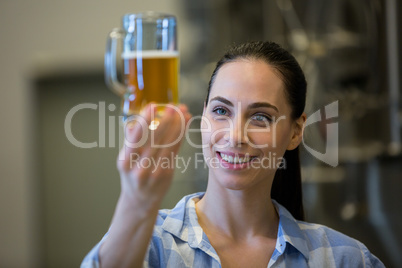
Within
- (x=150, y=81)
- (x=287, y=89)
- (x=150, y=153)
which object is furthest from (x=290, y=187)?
(x=150, y=153)

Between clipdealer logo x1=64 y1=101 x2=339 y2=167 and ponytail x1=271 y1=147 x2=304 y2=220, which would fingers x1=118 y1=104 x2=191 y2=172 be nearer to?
clipdealer logo x1=64 y1=101 x2=339 y2=167

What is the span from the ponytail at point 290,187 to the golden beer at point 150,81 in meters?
0.44

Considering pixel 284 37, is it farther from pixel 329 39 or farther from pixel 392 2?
pixel 392 2

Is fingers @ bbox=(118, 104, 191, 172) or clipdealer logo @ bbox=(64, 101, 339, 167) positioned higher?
fingers @ bbox=(118, 104, 191, 172)

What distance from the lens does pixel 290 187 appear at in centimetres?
149

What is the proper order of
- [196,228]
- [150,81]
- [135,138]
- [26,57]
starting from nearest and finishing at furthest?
[135,138] → [150,81] → [196,228] → [26,57]

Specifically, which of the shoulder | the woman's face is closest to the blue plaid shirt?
the shoulder

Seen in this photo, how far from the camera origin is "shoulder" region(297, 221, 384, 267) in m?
1.33

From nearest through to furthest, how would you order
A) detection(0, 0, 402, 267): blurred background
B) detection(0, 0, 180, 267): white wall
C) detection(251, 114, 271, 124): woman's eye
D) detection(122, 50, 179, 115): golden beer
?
detection(122, 50, 179, 115): golden beer
detection(251, 114, 271, 124): woman's eye
detection(0, 0, 402, 267): blurred background
detection(0, 0, 180, 267): white wall

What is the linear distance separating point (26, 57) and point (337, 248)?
389 centimetres

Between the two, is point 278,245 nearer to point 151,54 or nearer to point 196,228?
point 196,228

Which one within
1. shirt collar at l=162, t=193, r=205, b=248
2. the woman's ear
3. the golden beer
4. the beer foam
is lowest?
shirt collar at l=162, t=193, r=205, b=248

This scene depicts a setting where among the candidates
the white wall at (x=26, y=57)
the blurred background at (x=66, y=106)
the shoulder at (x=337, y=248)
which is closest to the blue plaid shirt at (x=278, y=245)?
the shoulder at (x=337, y=248)

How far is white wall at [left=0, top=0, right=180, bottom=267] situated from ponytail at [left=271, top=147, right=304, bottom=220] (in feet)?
11.2
